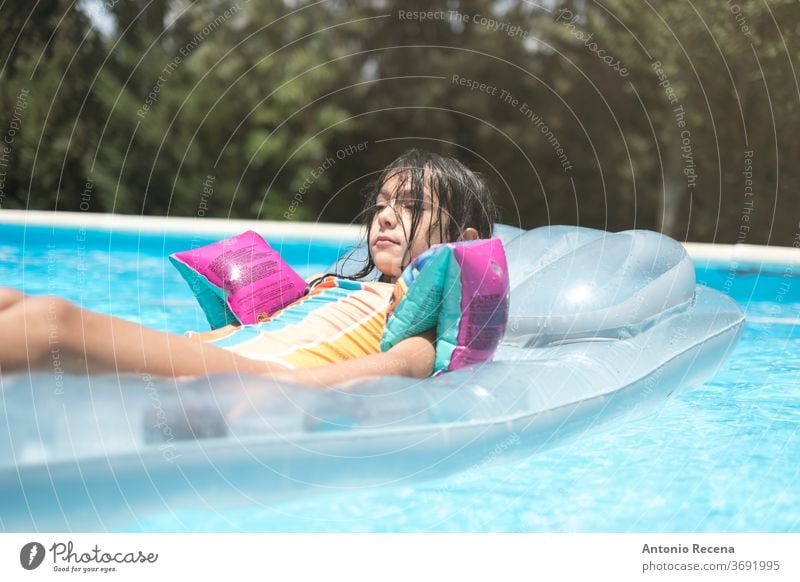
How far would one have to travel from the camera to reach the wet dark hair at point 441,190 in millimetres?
2285

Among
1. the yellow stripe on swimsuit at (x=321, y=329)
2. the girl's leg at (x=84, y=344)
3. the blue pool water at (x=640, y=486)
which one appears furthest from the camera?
the yellow stripe on swimsuit at (x=321, y=329)

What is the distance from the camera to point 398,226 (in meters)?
2.29

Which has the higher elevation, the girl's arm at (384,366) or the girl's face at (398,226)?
the girl's face at (398,226)

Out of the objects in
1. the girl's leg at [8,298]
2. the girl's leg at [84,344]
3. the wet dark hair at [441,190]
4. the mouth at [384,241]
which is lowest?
the girl's leg at [84,344]

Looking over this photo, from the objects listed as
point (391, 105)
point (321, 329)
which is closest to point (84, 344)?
point (321, 329)

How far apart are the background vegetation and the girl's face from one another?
3316 millimetres

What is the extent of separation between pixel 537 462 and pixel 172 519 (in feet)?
2.49

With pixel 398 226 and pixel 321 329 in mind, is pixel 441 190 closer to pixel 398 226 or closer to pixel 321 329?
pixel 398 226

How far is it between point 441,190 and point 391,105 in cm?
420
